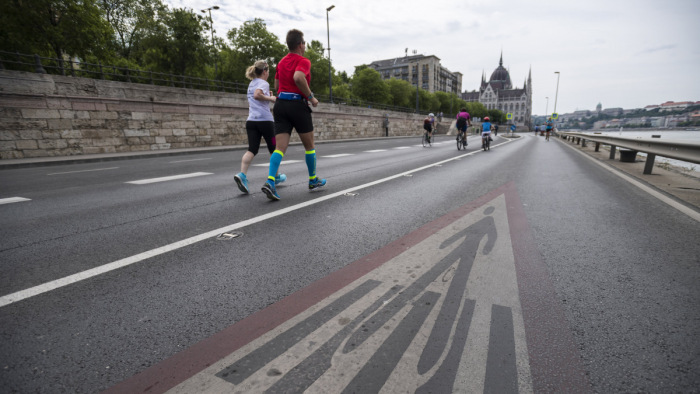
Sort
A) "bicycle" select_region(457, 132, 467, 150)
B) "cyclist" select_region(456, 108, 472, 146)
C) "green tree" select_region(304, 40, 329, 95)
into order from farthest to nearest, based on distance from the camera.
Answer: "green tree" select_region(304, 40, 329, 95)
"bicycle" select_region(457, 132, 467, 150)
"cyclist" select_region(456, 108, 472, 146)

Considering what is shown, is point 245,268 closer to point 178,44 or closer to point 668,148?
point 668,148

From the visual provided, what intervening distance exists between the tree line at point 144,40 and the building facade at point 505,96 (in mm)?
135233

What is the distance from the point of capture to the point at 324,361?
145 centimetres

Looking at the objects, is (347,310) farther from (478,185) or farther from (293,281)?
(478,185)

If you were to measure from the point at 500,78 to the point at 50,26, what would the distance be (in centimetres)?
20250

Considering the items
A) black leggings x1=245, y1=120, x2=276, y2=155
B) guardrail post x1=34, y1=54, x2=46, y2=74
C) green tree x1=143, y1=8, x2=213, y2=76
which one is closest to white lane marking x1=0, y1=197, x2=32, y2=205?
black leggings x1=245, y1=120, x2=276, y2=155

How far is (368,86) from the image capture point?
6128cm

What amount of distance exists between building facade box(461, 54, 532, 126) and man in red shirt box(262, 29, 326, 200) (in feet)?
593

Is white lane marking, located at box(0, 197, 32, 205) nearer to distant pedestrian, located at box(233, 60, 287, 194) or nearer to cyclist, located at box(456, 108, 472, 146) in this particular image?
distant pedestrian, located at box(233, 60, 287, 194)

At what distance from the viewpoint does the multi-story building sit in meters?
122

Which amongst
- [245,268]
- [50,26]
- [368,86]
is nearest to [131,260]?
[245,268]

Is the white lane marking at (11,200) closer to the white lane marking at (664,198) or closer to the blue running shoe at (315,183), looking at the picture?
the blue running shoe at (315,183)

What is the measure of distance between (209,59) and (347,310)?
35.3 metres

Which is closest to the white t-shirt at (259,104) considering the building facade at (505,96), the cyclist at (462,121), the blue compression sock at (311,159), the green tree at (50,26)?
the blue compression sock at (311,159)
